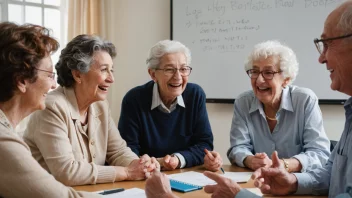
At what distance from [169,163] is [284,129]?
731mm

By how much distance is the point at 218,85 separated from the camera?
3.67m

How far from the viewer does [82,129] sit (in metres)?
2.10

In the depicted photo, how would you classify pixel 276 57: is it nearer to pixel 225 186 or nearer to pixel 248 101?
pixel 248 101

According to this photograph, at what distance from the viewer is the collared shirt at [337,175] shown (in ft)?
5.06

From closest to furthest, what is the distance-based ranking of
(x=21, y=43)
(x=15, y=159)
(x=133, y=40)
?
(x=15, y=159), (x=21, y=43), (x=133, y=40)

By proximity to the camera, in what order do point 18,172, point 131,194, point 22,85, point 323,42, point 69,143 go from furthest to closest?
point 69,143 < point 131,194 < point 323,42 < point 22,85 < point 18,172

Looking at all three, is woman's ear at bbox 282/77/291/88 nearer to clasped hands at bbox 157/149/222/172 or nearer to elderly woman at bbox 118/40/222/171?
elderly woman at bbox 118/40/222/171

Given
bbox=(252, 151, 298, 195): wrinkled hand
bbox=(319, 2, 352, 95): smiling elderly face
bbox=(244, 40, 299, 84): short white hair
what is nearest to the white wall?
bbox=(244, 40, 299, 84): short white hair

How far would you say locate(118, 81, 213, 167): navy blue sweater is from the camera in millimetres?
2537

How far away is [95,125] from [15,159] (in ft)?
3.11

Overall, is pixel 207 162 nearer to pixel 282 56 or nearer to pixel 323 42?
pixel 282 56

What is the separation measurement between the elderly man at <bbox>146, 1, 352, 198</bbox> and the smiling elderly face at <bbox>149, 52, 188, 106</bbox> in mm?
948

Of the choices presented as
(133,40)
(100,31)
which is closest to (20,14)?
(100,31)

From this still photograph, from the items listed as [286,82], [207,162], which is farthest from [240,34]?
[207,162]
